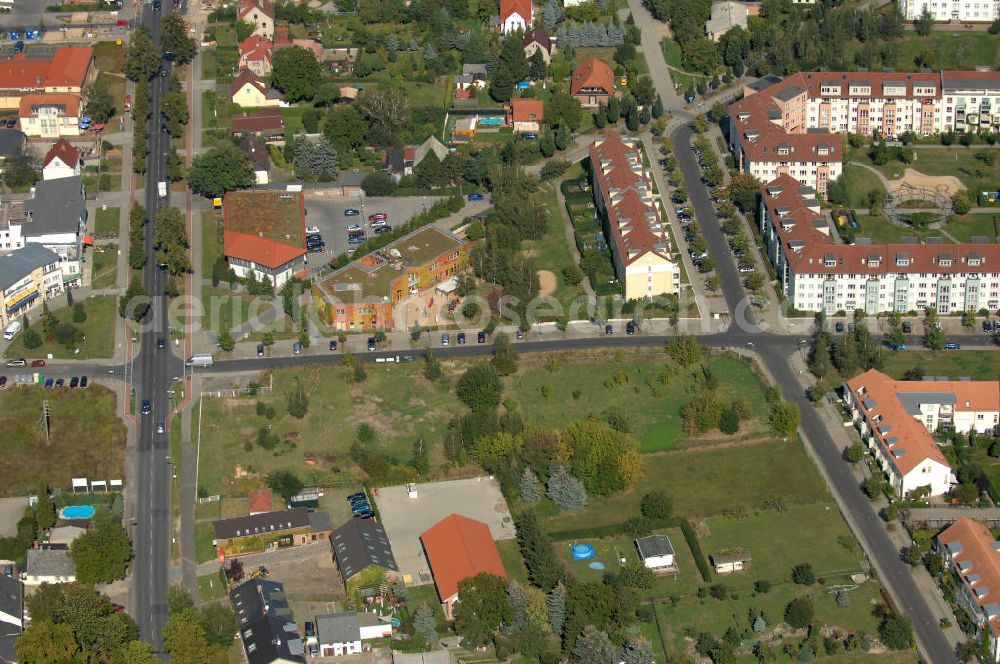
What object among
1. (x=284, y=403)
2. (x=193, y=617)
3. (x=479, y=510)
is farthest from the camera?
(x=284, y=403)


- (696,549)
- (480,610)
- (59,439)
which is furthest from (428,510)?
(59,439)

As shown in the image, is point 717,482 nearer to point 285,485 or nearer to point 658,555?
point 658,555

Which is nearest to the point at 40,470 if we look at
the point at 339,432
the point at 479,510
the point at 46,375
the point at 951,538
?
the point at 46,375

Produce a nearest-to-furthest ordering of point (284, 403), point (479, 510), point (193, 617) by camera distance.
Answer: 1. point (193, 617)
2. point (479, 510)
3. point (284, 403)

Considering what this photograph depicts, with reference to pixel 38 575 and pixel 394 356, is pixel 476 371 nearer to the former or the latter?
pixel 394 356

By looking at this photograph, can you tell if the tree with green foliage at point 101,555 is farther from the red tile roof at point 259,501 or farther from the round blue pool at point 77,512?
the red tile roof at point 259,501

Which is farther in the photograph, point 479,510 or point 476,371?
point 476,371
